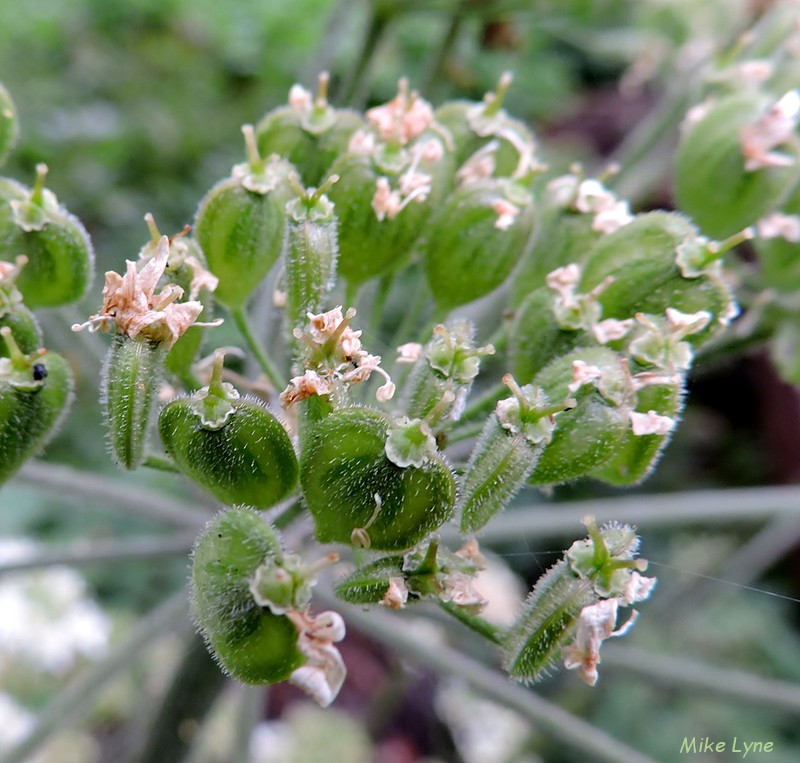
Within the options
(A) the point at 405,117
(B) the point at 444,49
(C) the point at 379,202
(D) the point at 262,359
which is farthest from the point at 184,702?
(B) the point at 444,49

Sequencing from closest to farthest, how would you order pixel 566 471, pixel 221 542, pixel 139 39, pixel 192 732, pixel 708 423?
pixel 221 542, pixel 566 471, pixel 192 732, pixel 139 39, pixel 708 423

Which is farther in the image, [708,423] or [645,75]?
[708,423]

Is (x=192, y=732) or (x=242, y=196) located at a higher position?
(x=242, y=196)

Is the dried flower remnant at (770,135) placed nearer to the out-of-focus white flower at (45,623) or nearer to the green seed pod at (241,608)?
the green seed pod at (241,608)

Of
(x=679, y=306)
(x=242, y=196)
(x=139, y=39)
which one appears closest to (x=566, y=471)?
(x=679, y=306)

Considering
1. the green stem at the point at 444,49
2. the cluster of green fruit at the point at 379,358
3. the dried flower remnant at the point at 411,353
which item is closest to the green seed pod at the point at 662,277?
the cluster of green fruit at the point at 379,358

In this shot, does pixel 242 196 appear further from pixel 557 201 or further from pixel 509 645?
pixel 509 645

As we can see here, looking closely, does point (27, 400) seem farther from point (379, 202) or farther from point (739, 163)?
point (739, 163)
